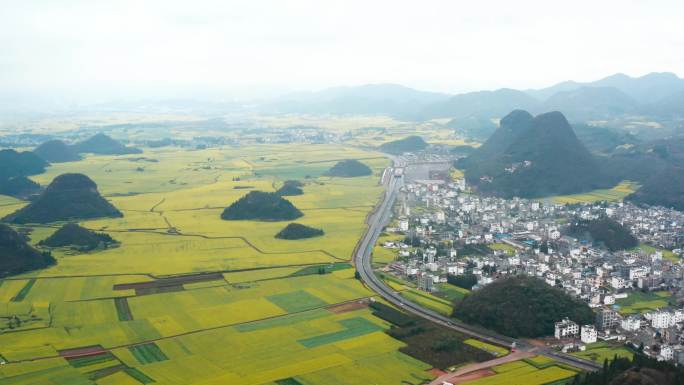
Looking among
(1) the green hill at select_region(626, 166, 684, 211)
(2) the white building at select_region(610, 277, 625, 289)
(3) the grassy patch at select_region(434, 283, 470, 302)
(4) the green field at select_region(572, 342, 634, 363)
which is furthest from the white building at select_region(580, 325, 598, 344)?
(1) the green hill at select_region(626, 166, 684, 211)

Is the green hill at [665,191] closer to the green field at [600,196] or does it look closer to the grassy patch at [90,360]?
the green field at [600,196]

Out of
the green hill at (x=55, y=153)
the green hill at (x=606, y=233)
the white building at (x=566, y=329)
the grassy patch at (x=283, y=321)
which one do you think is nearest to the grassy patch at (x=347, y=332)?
the grassy patch at (x=283, y=321)

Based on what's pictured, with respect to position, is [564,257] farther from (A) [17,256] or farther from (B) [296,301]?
(A) [17,256]

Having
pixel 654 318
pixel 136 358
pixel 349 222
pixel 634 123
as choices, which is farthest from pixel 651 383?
pixel 634 123

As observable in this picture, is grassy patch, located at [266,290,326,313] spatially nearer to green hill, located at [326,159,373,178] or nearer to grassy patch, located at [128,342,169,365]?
grassy patch, located at [128,342,169,365]

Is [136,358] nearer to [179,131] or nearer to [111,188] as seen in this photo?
[111,188]

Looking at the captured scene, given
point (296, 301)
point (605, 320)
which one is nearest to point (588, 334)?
point (605, 320)
